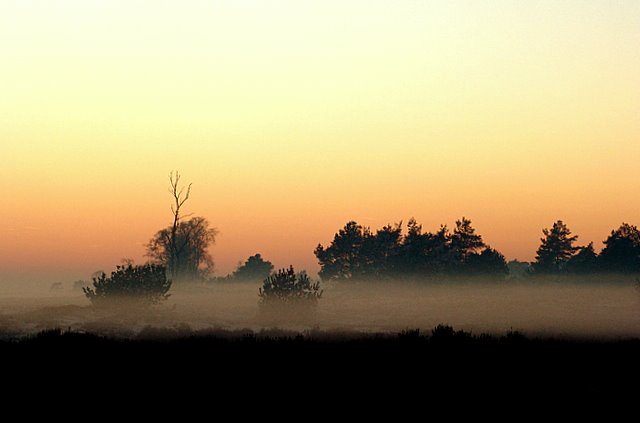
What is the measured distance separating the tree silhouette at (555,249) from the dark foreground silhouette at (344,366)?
86581 mm

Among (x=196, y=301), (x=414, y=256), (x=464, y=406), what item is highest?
(x=414, y=256)

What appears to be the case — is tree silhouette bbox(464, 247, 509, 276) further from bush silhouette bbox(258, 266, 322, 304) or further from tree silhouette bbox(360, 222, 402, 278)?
bush silhouette bbox(258, 266, 322, 304)

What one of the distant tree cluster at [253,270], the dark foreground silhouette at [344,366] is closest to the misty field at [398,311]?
the dark foreground silhouette at [344,366]

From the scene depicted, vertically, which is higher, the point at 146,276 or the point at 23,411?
the point at 146,276

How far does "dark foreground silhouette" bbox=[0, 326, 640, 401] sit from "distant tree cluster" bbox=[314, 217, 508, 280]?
77438mm

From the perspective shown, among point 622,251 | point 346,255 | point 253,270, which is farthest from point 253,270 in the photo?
point 622,251

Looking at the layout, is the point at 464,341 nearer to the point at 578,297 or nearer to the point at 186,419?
the point at 186,419

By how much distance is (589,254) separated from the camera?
97062 mm

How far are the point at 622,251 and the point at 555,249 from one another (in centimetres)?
1234

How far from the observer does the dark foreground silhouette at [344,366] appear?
38.2ft

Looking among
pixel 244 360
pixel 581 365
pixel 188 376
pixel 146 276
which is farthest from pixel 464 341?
pixel 146 276

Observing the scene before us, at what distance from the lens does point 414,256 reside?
317ft

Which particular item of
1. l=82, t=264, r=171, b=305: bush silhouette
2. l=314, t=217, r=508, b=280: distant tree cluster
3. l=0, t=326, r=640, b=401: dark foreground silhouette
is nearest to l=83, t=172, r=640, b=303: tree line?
l=314, t=217, r=508, b=280: distant tree cluster

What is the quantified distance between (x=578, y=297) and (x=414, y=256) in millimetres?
26515
